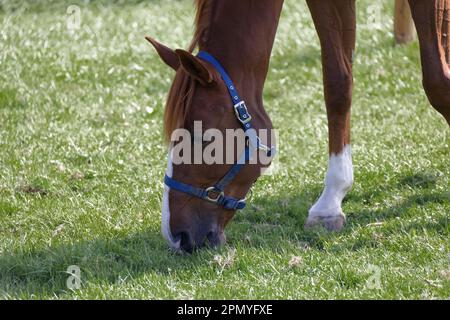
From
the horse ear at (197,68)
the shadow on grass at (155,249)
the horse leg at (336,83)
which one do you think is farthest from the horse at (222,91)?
the horse leg at (336,83)

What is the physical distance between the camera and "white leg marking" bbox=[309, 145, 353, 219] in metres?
4.37

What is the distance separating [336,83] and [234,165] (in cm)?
100

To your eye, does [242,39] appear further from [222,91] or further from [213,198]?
[213,198]

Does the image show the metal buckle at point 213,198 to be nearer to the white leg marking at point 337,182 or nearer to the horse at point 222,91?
the horse at point 222,91

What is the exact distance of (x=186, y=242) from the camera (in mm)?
3730

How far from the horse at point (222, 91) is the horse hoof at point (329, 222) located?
1.87 ft

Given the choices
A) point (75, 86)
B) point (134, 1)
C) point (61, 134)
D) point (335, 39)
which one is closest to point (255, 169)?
point (335, 39)

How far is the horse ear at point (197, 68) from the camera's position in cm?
349

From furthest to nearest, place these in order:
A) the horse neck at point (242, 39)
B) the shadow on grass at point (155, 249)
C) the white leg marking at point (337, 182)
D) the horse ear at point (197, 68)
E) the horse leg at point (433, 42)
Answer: the white leg marking at point (337, 182) → the horse leg at point (433, 42) → the horse neck at point (242, 39) → the shadow on grass at point (155, 249) → the horse ear at point (197, 68)

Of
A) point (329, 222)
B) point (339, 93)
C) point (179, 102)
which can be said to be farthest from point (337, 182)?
point (179, 102)

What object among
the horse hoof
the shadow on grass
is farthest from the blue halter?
the horse hoof

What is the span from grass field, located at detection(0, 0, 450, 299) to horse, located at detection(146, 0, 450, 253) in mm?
193

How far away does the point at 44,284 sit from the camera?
11.9 feet
